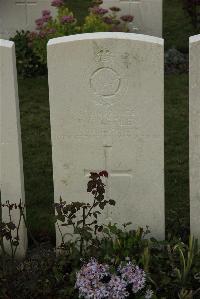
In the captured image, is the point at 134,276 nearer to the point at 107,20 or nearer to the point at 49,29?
the point at 49,29

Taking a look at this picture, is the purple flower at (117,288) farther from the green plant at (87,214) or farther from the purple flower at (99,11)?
the purple flower at (99,11)

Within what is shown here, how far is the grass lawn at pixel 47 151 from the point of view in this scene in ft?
19.3

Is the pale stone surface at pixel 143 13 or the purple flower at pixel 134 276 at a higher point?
the pale stone surface at pixel 143 13

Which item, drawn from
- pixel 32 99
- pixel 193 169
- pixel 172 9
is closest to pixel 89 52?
pixel 193 169

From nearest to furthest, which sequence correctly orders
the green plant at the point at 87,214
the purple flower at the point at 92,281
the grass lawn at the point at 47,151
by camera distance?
the purple flower at the point at 92,281
the green plant at the point at 87,214
the grass lawn at the point at 47,151

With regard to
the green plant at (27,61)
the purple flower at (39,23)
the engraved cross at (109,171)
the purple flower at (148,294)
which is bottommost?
the purple flower at (148,294)

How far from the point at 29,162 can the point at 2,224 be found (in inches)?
89.2

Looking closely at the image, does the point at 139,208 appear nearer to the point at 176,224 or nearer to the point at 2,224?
the point at 176,224

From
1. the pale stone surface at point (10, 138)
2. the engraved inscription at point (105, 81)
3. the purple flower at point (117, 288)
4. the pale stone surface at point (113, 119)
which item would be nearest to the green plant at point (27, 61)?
the pale stone surface at point (10, 138)

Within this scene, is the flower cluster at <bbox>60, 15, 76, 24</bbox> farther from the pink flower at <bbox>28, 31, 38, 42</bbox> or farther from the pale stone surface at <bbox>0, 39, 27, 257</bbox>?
the pale stone surface at <bbox>0, 39, 27, 257</bbox>

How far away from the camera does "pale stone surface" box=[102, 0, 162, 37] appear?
988 cm

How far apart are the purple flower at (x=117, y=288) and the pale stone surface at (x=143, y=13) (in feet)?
19.4

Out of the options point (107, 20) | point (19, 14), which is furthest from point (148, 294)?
point (19, 14)

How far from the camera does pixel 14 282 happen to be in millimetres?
4820
